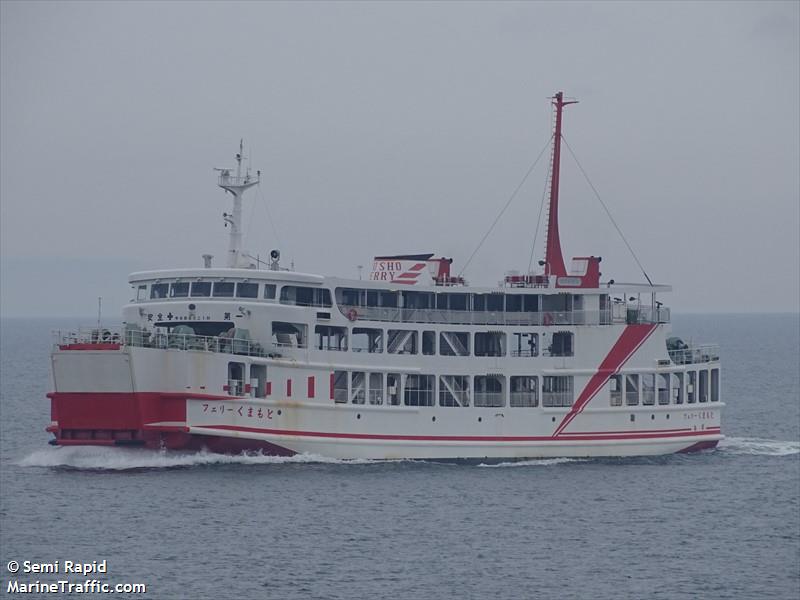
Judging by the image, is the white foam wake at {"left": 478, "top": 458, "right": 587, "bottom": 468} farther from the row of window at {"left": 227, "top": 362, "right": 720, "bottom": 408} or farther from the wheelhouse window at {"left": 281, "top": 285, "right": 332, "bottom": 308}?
the wheelhouse window at {"left": 281, "top": 285, "right": 332, "bottom": 308}

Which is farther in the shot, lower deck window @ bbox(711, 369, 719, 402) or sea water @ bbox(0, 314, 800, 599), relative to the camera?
lower deck window @ bbox(711, 369, 719, 402)

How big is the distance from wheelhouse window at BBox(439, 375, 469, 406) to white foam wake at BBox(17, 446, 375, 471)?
5.65 m

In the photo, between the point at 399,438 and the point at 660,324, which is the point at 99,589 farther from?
the point at 660,324

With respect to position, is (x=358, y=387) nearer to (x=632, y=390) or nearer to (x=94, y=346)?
(x=94, y=346)

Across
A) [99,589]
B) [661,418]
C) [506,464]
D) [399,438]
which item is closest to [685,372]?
[661,418]

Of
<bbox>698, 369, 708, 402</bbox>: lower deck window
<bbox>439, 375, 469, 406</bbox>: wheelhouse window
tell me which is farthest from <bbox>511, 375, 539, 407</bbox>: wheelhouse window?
<bbox>698, 369, 708, 402</bbox>: lower deck window

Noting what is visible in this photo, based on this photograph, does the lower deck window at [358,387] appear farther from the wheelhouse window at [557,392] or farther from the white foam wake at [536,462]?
the wheelhouse window at [557,392]

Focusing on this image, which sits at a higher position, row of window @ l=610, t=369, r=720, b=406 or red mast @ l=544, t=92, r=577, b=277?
red mast @ l=544, t=92, r=577, b=277

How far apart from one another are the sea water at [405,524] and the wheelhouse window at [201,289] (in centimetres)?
545

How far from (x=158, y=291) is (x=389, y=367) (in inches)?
315

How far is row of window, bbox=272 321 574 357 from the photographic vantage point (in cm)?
4581

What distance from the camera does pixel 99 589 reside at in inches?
1229

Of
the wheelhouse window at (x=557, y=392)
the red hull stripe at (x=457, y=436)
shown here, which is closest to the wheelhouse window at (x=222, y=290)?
the red hull stripe at (x=457, y=436)

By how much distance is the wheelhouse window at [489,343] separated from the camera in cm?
4856
